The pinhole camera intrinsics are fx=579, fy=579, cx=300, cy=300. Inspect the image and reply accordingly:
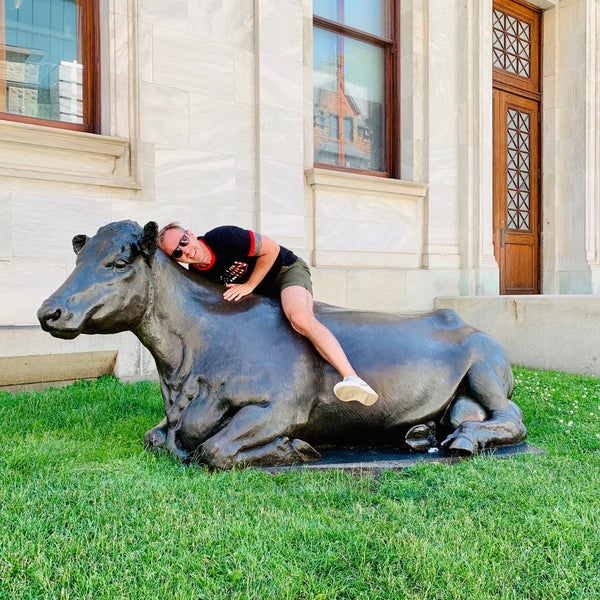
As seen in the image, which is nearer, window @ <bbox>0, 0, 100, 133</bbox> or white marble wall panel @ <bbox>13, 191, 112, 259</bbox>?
white marble wall panel @ <bbox>13, 191, 112, 259</bbox>

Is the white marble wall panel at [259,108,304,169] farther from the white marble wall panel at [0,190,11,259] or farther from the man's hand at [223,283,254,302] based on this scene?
the man's hand at [223,283,254,302]

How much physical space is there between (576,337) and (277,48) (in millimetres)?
4869

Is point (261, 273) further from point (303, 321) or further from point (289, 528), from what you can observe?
point (289, 528)

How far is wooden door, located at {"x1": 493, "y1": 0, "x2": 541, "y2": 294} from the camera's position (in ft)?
33.3

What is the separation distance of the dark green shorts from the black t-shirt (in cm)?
4

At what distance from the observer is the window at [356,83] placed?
318 inches

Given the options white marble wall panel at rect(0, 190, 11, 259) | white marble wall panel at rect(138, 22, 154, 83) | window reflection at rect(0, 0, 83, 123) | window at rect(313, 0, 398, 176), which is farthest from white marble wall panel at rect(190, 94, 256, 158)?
white marble wall panel at rect(0, 190, 11, 259)

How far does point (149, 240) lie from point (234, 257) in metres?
0.51

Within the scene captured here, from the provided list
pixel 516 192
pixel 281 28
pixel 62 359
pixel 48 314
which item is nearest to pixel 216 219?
pixel 62 359

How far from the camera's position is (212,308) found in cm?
323

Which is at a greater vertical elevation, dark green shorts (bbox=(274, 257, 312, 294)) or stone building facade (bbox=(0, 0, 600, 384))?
stone building facade (bbox=(0, 0, 600, 384))

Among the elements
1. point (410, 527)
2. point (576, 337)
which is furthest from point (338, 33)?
point (410, 527)

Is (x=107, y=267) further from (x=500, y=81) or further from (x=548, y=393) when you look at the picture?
(x=500, y=81)

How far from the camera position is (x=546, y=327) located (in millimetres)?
6977
